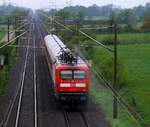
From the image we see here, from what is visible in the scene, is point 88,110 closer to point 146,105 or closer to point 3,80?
point 146,105

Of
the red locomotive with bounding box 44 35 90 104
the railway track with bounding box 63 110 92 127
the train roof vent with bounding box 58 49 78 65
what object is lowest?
the railway track with bounding box 63 110 92 127

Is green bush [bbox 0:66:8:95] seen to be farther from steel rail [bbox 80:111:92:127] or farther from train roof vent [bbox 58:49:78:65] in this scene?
steel rail [bbox 80:111:92:127]

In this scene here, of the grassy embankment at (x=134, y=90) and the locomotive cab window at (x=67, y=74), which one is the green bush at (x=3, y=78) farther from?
the locomotive cab window at (x=67, y=74)

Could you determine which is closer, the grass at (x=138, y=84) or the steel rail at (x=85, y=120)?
the steel rail at (x=85, y=120)

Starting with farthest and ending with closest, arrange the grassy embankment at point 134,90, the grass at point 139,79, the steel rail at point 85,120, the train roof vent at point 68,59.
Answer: the grass at point 139,79, the train roof vent at point 68,59, the grassy embankment at point 134,90, the steel rail at point 85,120

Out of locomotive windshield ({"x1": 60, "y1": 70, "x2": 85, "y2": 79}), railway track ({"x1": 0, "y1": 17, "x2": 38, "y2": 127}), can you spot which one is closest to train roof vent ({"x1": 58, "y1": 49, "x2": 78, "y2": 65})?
locomotive windshield ({"x1": 60, "y1": 70, "x2": 85, "y2": 79})

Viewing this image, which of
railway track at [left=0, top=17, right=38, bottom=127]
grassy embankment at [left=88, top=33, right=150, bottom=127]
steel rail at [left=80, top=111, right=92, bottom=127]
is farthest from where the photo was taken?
grassy embankment at [left=88, top=33, right=150, bottom=127]

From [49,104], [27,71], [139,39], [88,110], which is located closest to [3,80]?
[27,71]

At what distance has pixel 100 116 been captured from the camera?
24062 millimetres

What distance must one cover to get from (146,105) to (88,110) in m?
3.47

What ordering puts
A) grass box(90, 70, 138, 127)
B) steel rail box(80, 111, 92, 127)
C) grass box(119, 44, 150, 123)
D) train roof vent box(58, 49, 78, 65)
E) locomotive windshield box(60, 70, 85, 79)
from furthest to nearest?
1. grass box(119, 44, 150, 123)
2. train roof vent box(58, 49, 78, 65)
3. locomotive windshield box(60, 70, 85, 79)
4. grass box(90, 70, 138, 127)
5. steel rail box(80, 111, 92, 127)

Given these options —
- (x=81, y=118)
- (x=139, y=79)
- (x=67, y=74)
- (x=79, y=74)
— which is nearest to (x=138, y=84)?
(x=139, y=79)

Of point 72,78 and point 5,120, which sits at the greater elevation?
point 72,78

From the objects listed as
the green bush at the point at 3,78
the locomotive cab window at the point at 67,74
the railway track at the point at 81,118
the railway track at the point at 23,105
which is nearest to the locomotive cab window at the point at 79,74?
the locomotive cab window at the point at 67,74
